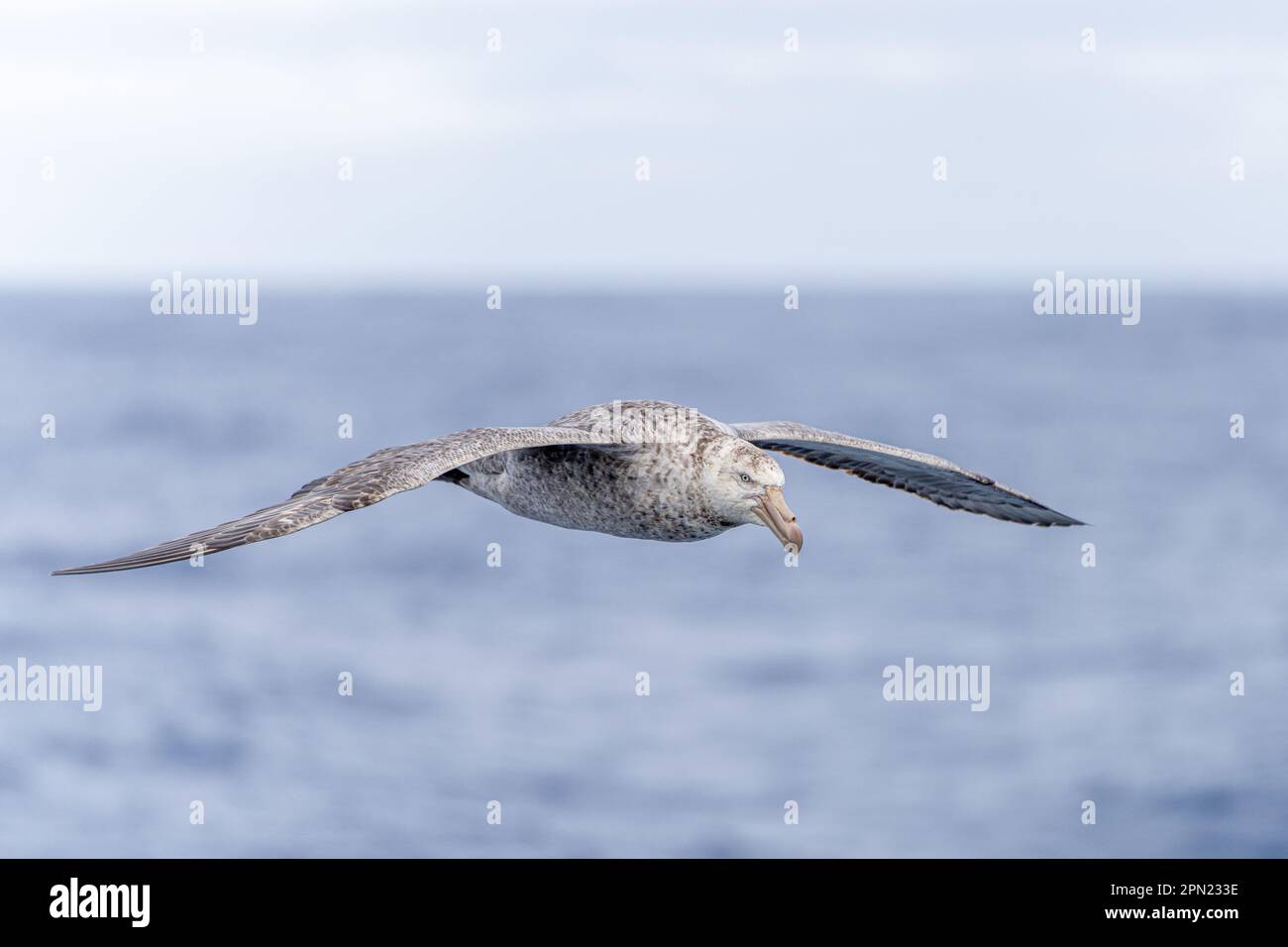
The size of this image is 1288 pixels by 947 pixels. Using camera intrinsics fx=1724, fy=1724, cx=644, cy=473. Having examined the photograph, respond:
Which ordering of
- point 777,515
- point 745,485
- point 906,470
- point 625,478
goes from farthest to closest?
point 906,470
point 625,478
point 745,485
point 777,515

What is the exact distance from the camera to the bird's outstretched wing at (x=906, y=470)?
1634cm

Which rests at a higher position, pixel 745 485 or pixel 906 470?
pixel 906 470

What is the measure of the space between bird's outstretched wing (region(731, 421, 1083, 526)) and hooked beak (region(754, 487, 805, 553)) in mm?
1933

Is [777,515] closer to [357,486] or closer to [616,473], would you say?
[616,473]

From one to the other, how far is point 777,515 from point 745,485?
1.31 feet

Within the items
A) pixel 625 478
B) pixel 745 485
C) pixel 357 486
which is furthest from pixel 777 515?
pixel 357 486

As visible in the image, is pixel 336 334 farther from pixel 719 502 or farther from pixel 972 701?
pixel 719 502

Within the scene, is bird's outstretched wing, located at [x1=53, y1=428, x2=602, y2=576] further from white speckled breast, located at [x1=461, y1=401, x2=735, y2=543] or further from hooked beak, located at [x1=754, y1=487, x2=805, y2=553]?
hooked beak, located at [x1=754, y1=487, x2=805, y2=553]

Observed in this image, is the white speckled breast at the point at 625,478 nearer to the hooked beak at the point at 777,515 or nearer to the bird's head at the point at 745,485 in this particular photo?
the bird's head at the point at 745,485

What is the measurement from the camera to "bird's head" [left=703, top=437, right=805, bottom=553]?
557 inches

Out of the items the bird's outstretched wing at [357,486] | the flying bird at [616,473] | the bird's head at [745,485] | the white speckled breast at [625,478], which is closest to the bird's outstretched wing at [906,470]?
the flying bird at [616,473]

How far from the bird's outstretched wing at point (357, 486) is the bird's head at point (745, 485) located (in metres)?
1.07

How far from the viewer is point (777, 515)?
46.2ft

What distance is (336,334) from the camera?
188 m
